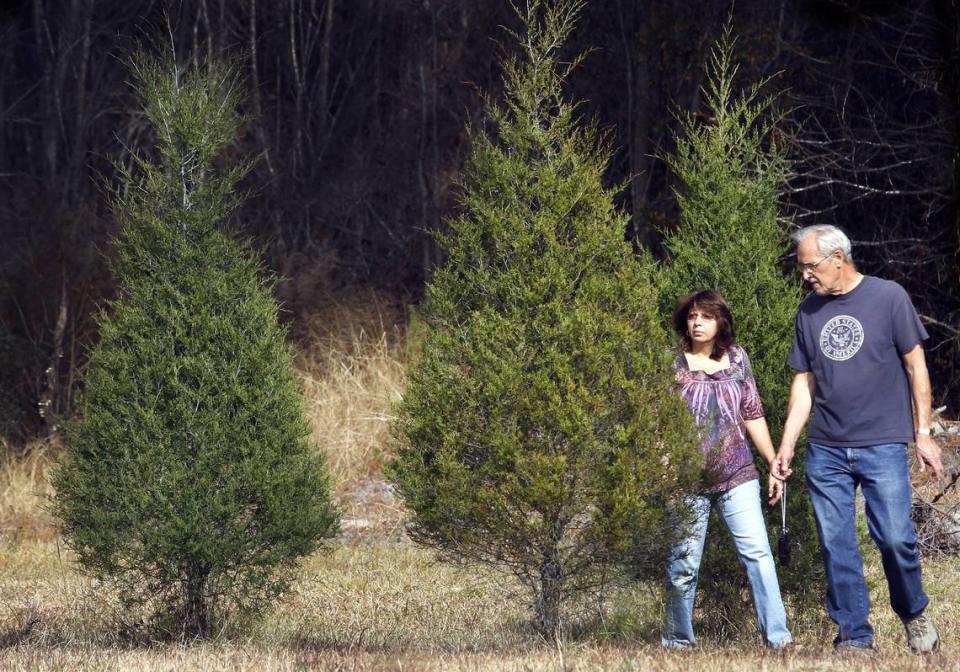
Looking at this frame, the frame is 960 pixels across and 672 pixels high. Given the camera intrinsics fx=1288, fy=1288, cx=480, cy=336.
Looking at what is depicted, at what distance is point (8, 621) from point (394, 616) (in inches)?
95.5

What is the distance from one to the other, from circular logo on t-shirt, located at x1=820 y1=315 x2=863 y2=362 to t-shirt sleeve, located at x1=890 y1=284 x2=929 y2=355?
15 centimetres

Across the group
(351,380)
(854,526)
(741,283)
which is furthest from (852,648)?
(351,380)

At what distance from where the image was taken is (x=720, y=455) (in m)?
6.29

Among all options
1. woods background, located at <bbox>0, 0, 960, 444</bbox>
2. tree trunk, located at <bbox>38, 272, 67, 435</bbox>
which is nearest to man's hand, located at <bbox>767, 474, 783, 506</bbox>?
woods background, located at <bbox>0, 0, 960, 444</bbox>

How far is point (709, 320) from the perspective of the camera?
6.38 meters

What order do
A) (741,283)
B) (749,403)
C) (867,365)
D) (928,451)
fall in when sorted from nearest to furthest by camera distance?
(928,451) < (867,365) < (749,403) < (741,283)

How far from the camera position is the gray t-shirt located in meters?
5.83

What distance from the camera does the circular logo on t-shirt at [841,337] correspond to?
19.4 ft

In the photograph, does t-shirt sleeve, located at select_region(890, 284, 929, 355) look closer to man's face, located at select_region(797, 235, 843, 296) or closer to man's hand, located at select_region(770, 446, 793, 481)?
man's face, located at select_region(797, 235, 843, 296)

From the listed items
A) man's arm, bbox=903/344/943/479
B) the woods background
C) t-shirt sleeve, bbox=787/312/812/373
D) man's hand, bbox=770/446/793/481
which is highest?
the woods background

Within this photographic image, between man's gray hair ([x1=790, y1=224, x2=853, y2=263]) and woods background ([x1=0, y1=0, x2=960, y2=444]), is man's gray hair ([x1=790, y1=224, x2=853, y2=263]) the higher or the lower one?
the lower one

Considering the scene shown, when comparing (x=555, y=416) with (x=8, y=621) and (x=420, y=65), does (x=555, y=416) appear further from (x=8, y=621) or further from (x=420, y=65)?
(x=420, y=65)

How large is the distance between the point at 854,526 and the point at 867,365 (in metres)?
0.74

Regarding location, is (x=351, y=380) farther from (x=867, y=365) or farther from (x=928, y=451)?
(x=928, y=451)
